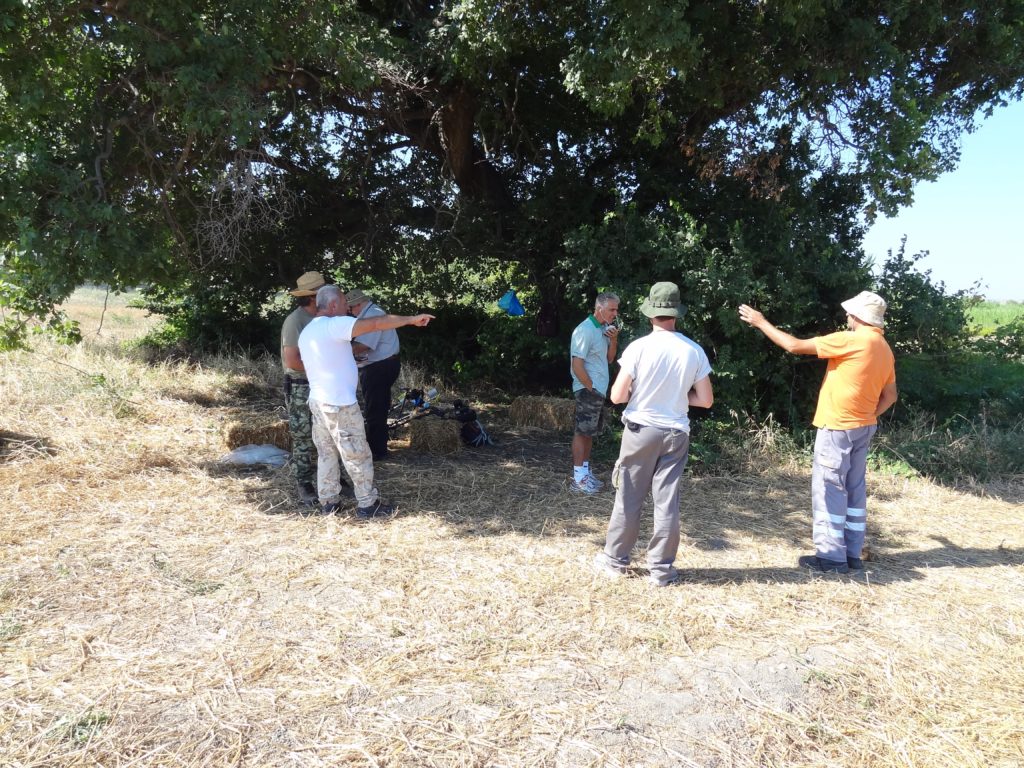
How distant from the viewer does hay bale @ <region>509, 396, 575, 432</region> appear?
31.8 feet

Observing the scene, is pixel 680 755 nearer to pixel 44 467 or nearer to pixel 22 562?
pixel 22 562

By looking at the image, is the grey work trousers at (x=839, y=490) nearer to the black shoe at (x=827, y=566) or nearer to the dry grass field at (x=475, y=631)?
the black shoe at (x=827, y=566)

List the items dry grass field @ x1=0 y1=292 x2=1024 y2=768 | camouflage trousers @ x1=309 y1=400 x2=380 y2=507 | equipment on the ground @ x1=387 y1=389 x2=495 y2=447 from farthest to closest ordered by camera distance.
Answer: equipment on the ground @ x1=387 y1=389 x2=495 y2=447
camouflage trousers @ x1=309 y1=400 x2=380 y2=507
dry grass field @ x1=0 y1=292 x2=1024 y2=768

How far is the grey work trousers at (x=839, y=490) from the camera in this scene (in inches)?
194

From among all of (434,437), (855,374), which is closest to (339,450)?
(434,437)

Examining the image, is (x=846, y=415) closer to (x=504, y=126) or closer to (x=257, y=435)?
(x=257, y=435)

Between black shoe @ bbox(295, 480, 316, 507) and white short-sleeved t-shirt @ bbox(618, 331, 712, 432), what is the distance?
3037 millimetres

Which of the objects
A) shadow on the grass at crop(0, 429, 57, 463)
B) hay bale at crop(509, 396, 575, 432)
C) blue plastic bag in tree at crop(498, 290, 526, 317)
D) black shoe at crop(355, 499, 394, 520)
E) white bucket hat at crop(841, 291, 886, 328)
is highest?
blue plastic bag in tree at crop(498, 290, 526, 317)

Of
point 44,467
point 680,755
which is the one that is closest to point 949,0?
point 680,755

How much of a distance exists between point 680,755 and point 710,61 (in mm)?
6481

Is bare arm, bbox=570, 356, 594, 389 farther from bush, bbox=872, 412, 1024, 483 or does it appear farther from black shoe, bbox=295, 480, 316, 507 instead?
bush, bbox=872, 412, 1024, 483

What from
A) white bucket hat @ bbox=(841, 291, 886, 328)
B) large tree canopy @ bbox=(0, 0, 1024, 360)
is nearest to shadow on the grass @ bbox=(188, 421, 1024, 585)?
white bucket hat @ bbox=(841, 291, 886, 328)

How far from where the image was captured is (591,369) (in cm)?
663

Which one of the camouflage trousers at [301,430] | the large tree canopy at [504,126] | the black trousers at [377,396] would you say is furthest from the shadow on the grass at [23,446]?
the black trousers at [377,396]
